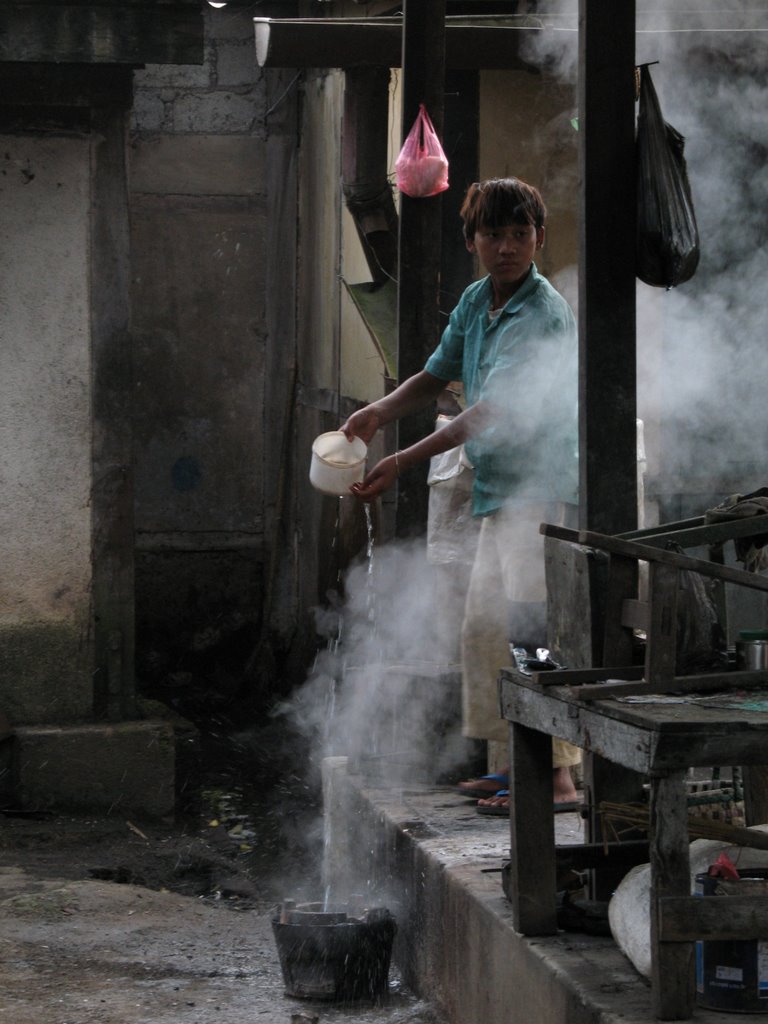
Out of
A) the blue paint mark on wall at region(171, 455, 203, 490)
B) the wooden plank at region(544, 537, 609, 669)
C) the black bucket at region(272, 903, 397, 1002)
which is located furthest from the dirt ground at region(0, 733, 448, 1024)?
the blue paint mark on wall at region(171, 455, 203, 490)

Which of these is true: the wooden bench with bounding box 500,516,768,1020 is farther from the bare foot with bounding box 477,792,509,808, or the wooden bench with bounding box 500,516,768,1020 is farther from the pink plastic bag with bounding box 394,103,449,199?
the pink plastic bag with bounding box 394,103,449,199

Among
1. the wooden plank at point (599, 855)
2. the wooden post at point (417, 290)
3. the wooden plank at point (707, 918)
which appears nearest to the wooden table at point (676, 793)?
the wooden plank at point (707, 918)

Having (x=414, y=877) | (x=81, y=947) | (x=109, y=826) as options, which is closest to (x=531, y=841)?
(x=414, y=877)

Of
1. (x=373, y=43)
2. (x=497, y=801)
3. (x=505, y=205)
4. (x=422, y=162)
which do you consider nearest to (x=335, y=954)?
(x=497, y=801)

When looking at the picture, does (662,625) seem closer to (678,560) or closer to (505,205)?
(678,560)

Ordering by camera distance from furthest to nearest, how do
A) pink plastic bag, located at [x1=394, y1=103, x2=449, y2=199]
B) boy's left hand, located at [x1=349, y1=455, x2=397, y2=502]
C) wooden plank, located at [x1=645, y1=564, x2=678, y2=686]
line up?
pink plastic bag, located at [x1=394, y1=103, x2=449, y2=199] < boy's left hand, located at [x1=349, y1=455, x2=397, y2=502] < wooden plank, located at [x1=645, y1=564, x2=678, y2=686]

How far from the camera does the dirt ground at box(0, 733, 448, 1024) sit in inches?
181

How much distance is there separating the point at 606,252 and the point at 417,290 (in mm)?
2322

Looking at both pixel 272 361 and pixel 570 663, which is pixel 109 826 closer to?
pixel 570 663

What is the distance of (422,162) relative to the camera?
5.94 m

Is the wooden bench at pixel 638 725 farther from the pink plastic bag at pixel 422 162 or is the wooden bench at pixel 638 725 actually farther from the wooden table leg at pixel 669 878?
the pink plastic bag at pixel 422 162

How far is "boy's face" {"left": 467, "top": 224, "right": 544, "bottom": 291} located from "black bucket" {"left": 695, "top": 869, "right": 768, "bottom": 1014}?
258 cm

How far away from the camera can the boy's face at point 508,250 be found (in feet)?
16.3

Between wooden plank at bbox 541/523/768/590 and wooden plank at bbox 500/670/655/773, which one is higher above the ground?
wooden plank at bbox 541/523/768/590
